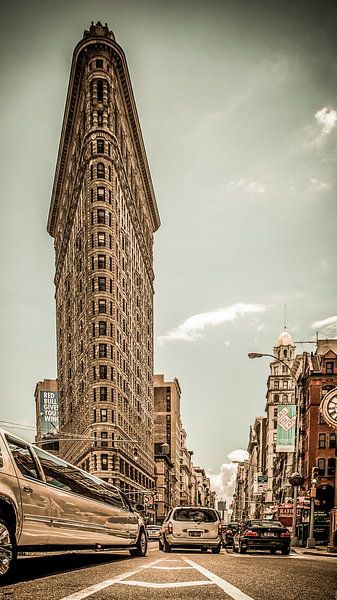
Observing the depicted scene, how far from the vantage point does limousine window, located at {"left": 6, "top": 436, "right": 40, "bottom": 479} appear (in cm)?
828

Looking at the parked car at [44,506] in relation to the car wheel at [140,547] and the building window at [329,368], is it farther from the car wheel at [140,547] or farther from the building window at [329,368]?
the building window at [329,368]

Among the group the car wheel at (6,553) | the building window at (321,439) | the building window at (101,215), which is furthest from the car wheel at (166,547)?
the building window at (101,215)

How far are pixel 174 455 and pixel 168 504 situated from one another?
19721 millimetres

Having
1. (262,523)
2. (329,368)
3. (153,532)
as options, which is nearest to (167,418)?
(329,368)

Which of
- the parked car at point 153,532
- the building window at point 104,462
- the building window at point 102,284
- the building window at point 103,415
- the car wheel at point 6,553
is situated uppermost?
the building window at point 102,284

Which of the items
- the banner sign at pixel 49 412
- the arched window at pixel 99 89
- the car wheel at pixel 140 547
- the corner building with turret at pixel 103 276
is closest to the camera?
the car wheel at pixel 140 547

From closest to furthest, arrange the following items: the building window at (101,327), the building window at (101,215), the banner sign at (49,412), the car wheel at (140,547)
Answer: the car wheel at (140,547) → the building window at (101,327) → the banner sign at (49,412) → the building window at (101,215)

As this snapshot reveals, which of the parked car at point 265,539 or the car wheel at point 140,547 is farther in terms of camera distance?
the parked car at point 265,539

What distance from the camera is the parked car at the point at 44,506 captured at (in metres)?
7.67

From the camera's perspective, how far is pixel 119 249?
93625mm

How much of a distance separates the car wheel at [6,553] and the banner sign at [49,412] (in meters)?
77.2

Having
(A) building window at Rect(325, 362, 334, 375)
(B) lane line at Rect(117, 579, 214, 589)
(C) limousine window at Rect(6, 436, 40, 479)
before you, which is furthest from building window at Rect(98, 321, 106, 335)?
(B) lane line at Rect(117, 579, 214, 589)

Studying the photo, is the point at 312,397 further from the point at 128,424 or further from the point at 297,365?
the point at 128,424

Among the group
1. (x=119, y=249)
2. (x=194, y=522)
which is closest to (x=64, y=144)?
(x=119, y=249)
